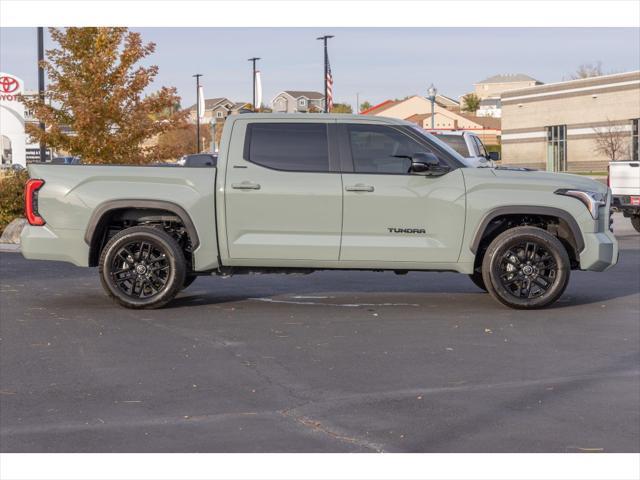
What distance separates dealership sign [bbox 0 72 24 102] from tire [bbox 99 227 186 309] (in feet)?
69.9

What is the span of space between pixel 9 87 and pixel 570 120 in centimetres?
5535

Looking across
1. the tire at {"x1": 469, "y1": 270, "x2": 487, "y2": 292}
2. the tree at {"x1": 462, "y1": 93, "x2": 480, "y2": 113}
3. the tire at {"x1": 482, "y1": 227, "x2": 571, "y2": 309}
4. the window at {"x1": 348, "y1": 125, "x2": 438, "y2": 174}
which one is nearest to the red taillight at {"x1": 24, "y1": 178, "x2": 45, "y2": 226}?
the window at {"x1": 348, "y1": 125, "x2": 438, "y2": 174}

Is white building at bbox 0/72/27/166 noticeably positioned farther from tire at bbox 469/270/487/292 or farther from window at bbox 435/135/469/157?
tire at bbox 469/270/487/292

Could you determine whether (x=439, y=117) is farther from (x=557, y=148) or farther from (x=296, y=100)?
(x=557, y=148)

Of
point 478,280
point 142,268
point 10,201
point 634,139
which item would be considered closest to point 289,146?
point 142,268

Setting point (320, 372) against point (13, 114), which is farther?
point (13, 114)

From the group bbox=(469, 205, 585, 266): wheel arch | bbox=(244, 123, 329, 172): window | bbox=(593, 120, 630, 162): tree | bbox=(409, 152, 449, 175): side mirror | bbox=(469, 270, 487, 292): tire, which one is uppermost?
bbox=(593, 120, 630, 162): tree

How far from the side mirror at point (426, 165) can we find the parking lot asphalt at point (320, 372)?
1.48 metres

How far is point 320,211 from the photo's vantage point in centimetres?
1135

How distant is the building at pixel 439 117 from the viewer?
126750mm

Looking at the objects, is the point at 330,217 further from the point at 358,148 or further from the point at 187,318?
the point at 187,318

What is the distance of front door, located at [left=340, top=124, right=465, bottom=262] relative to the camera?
11.3 metres

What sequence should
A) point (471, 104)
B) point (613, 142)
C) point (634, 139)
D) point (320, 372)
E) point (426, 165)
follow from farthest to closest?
1. point (471, 104)
2. point (634, 139)
3. point (613, 142)
4. point (426, 165)
5. point (320, 372)

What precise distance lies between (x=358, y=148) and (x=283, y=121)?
85cm
